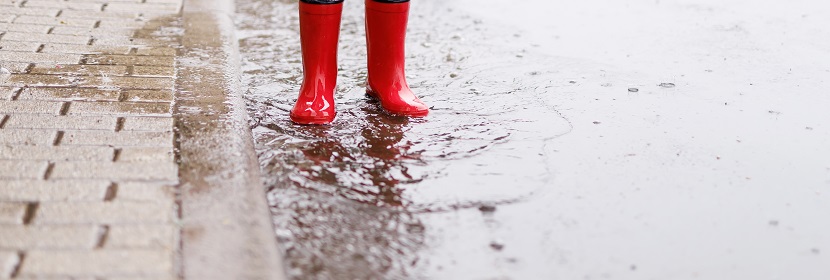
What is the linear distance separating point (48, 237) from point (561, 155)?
150cm

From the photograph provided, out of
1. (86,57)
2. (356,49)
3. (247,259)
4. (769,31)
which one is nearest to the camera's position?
(247,259)

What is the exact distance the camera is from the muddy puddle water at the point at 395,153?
2.21 meters

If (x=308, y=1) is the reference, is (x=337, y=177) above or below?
below

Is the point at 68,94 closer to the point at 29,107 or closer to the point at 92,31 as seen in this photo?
the point at 29,107

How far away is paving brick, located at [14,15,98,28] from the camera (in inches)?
161

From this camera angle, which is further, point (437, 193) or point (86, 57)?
point (86, 57)

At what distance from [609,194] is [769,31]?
2336 mm

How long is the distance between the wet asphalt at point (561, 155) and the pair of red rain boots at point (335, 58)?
2.7 inches

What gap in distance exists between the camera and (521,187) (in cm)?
257

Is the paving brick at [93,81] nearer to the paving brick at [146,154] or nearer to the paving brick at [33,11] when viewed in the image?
the paving brick at [146,154]

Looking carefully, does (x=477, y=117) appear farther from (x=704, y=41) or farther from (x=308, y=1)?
(x=704, y=41)

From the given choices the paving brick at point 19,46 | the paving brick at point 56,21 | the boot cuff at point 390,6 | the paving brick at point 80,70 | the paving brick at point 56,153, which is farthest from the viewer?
the paving brick at point 56,21

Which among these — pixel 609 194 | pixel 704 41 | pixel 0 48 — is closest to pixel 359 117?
pixel 609 194

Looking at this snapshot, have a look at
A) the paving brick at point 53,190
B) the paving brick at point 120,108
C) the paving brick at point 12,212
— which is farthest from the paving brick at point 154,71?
the paving brick at point 12,212
